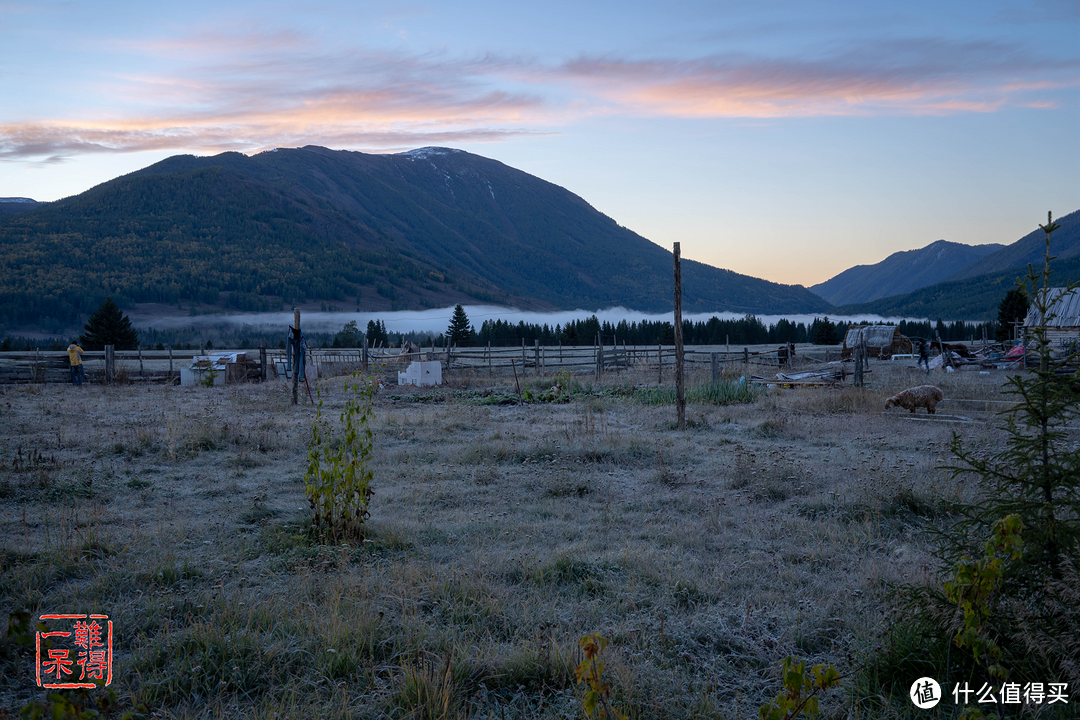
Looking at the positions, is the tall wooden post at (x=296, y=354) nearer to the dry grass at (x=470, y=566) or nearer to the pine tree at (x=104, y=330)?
the dry grass at (x=470, y=566)

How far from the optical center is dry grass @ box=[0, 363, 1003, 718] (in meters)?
3.25

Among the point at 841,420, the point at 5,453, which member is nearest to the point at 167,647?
the point at 5,453

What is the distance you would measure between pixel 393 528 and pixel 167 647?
245cm

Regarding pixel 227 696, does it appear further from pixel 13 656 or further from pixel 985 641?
pixel 985 641

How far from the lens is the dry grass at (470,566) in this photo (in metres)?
3.25

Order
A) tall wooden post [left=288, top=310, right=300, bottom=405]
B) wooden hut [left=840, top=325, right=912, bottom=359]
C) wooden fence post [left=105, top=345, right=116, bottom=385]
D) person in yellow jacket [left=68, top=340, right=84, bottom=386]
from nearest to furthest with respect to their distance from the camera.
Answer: tall wooden post [left=288, top=310, right=300, bottom=405], person in yellow jacket [left=68, top=340, right=84, bottom=386], wooden fence post [left=105, top=345, right=116, bottom=385], wooden hut [left=840, top=325, right=912, bottom=359]

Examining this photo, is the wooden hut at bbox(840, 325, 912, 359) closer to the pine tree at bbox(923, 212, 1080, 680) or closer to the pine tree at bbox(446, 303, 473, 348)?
the pine tree at bbox(446, 303, 473, 348)

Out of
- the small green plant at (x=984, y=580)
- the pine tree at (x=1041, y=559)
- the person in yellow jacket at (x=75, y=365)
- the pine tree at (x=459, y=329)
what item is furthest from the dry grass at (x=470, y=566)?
the pine tree at (x=459, y=329)

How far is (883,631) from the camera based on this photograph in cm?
362

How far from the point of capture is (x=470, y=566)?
4.84 metres

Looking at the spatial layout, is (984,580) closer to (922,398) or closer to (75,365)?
(922,398)

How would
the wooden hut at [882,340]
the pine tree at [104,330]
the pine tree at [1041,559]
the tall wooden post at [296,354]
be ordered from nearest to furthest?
the pine tree at [1041,559]
the tall wooden post at [296,354]
the pine tree at [104,330]
the wooden hut at [882,340]

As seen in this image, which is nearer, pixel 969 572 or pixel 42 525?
pixel 969 572

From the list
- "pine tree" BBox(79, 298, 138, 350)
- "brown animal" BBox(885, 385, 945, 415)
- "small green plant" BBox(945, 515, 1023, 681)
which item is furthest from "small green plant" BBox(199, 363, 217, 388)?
"small green plant" BBox(945, 515, 1023, 681)
